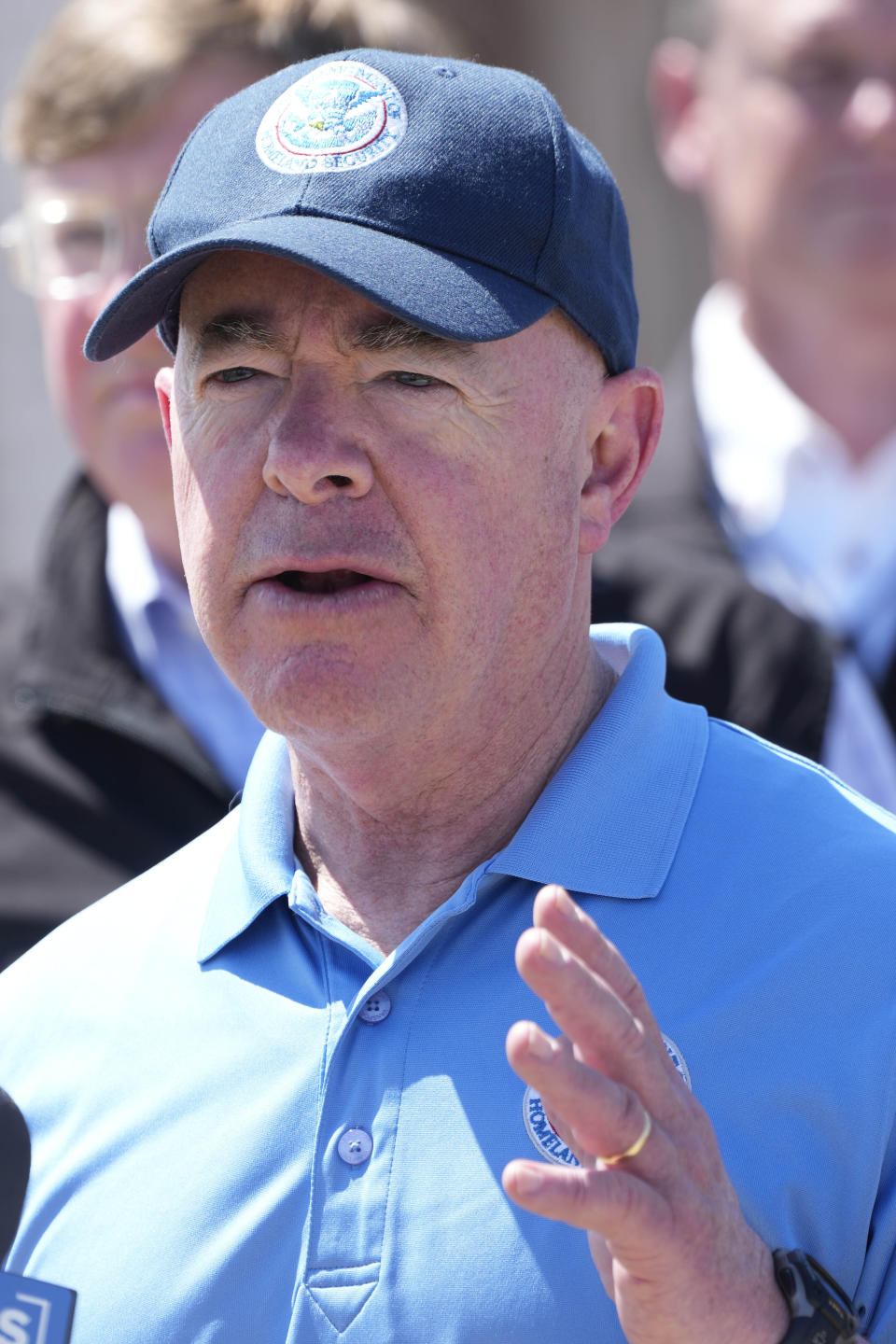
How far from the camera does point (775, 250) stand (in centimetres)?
362

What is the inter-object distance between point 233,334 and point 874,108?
7.12 ft

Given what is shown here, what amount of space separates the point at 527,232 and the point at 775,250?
82.1 inches

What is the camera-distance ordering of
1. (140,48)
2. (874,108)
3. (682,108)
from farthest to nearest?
(682,108)
(874,108)
(140,48)

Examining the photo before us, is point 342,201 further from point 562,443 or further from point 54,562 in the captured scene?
point 54,562

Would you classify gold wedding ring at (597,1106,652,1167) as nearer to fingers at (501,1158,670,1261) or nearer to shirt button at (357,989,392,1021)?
fingers at (501,1158,670,1261)

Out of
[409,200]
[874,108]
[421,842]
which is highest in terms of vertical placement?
[409,200]

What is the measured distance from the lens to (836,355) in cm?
374

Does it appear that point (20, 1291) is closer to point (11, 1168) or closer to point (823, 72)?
point (11, 1168)

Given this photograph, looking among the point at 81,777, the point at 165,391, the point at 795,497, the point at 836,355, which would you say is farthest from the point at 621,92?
the point at 165,391

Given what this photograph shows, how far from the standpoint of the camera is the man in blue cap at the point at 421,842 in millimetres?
1523

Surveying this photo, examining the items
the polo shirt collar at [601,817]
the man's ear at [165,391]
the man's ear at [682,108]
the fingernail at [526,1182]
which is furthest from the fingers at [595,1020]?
the man's ear at [682,108]

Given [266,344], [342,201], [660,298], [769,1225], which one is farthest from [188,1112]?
[660,298]

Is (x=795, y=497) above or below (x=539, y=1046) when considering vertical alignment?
below

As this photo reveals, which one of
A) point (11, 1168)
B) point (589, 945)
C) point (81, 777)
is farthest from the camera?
point (81, 777)
